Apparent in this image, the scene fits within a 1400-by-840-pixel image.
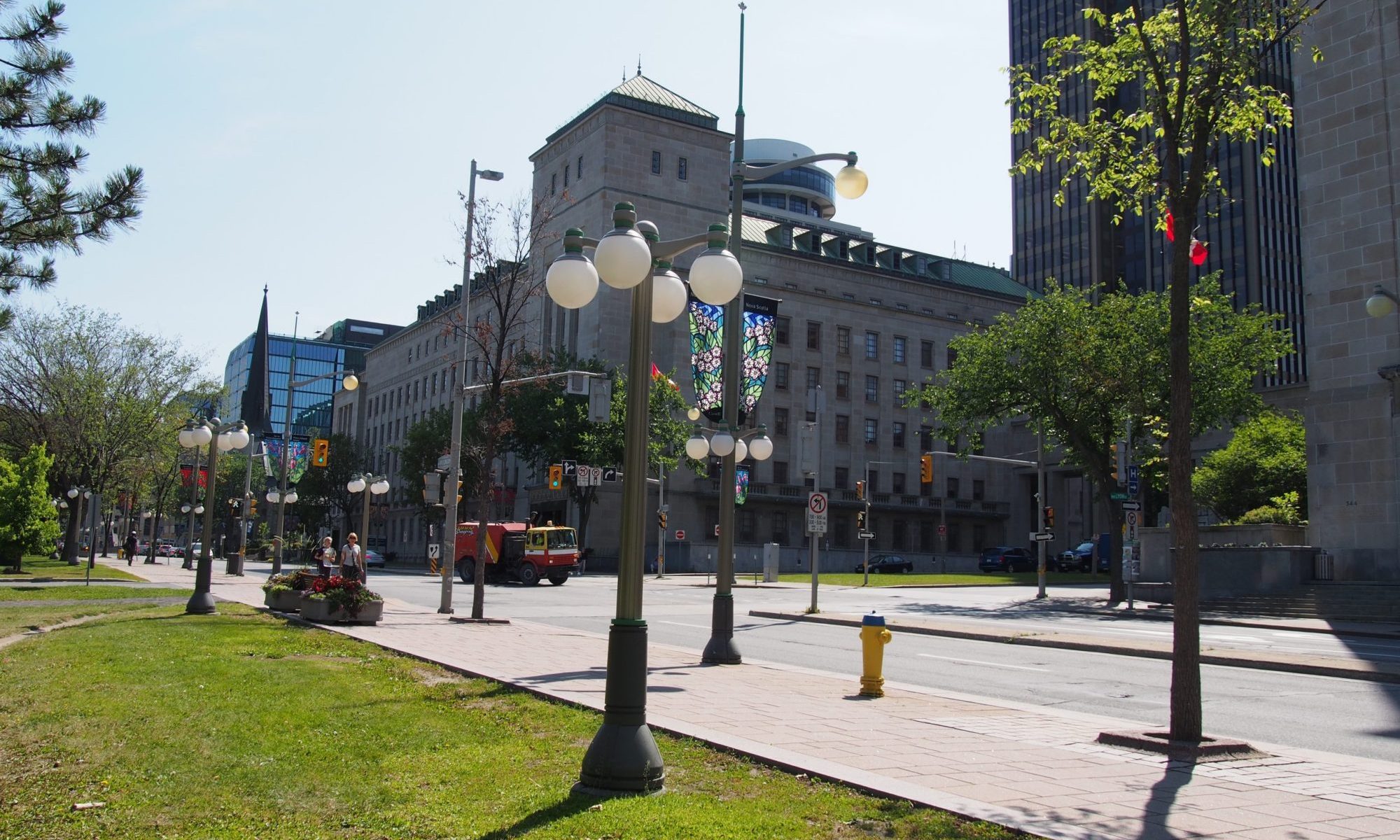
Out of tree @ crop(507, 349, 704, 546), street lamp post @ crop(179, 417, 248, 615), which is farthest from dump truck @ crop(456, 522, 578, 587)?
street lamp post @ crop(179, 417, 248, 615)

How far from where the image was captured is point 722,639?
15.4 m

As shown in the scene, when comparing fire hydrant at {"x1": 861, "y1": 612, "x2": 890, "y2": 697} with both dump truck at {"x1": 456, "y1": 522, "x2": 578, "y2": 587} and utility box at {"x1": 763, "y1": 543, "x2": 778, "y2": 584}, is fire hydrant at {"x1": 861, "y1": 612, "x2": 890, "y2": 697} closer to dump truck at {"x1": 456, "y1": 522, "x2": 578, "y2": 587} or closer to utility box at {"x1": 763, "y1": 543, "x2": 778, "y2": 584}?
dump truck at {"x1": 456, "y1": 522, "x2": 578, "y2": 587}

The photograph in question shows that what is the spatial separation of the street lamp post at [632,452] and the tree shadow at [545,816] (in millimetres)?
215

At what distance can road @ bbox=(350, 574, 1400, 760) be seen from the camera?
11.5m

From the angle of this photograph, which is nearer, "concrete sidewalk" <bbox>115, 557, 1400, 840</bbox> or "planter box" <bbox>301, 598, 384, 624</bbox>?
"concrete sidewalk" <bbox>115, 557, 1400, 840</bbox>

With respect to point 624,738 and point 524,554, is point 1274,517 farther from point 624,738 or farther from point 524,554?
point 624,738

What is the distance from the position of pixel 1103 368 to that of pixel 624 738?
3376 cm

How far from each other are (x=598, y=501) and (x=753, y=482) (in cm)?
1152

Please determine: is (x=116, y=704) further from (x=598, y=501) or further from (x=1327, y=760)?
(x=598, y=501)

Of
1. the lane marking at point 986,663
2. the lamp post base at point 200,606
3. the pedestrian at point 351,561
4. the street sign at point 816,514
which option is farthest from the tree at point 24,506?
the lane marking at point 986,663

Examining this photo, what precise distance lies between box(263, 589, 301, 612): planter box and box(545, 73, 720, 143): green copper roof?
5393cm

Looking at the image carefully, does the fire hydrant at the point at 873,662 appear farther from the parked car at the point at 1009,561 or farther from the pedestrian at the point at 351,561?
the parked car at the point at 1009,561

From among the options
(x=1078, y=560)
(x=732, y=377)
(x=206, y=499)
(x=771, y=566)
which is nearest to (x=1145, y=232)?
(x=1078, y=560)

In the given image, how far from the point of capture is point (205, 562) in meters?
22.7
